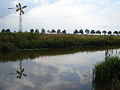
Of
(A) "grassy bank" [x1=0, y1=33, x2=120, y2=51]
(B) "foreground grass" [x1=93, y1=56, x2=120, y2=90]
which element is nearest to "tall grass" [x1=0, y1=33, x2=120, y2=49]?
(A) "grassy bank" [x1=0, y1=33, x2=120, y2=51]

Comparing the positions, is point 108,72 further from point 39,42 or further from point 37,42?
point 39,42

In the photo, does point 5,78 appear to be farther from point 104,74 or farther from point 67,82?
point 104,74

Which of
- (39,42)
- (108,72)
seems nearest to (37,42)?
(39,42)

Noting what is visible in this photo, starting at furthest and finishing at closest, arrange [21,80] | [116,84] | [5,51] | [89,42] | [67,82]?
1. [89,42]
2. [5,51]
3. [21,80]
4. [67,82]
5. [116,84]

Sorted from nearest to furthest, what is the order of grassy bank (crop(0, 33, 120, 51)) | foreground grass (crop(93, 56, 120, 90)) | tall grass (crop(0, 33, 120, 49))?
foreground grass (crop(93, 56, 120, 90))
grassy bank (crop(0, 33, 120, 51))
tall grass (crop(0, 33, 120, 49))

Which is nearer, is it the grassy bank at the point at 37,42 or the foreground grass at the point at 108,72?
the foreground grass at the point at 108,72

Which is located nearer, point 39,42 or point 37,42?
point 37,42

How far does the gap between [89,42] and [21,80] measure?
33264 millimetres

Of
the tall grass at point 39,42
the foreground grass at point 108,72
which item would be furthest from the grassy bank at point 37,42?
the foreground grass at point 108,72

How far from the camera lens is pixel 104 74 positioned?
10430mm

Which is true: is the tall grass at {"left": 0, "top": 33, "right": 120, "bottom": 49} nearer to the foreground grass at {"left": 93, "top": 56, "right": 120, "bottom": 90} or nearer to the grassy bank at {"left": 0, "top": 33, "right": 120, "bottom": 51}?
the grassy bank at {"left": 0, "top": 33, "right": 120, "bottom": 51}

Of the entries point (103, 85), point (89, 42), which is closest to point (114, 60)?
point (103, 85)

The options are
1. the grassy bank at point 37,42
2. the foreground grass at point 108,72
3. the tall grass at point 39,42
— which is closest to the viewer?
the foreground grass at point 108,72

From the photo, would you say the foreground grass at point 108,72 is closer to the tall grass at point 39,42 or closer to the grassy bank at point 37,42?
the grassy bank at point 37,42
